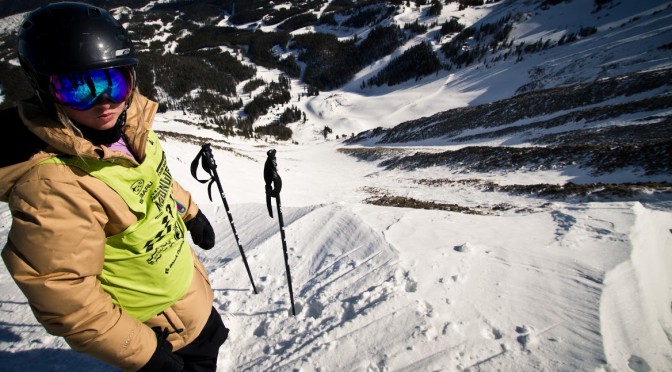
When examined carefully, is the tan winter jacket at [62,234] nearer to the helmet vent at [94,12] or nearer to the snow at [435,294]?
the helmet vent at [94,12]

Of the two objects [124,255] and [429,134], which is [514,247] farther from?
[429,134]

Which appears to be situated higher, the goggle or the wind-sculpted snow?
the goggle

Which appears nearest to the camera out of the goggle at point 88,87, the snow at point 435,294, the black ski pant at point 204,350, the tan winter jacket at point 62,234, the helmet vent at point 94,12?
the tan winter jacket at point 62,234

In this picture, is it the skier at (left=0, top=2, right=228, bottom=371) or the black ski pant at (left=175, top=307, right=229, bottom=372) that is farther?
the black ski pant at (left=175, top=307, right=229, bottom=372)

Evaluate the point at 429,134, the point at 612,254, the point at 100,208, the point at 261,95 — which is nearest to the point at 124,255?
the point at 100,208

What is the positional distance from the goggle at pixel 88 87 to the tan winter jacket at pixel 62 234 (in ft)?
0.72

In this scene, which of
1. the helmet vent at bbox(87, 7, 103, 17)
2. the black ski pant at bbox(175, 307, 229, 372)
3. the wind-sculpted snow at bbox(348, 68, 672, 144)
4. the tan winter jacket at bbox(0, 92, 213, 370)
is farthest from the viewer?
the wind-sculpted snow at bbox(348, 68, 672, 144)

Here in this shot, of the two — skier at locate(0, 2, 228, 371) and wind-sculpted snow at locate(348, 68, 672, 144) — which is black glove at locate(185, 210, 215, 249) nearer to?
skier at locate(0, 2, 228, 371)

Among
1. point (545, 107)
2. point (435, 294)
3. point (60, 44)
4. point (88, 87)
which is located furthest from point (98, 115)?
point (545, 107)

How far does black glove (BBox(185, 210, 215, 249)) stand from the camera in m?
3.38

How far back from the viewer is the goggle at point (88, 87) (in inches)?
73.5

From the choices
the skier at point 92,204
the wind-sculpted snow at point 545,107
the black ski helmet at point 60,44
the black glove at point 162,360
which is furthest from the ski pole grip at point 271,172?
the wind-sculpted snow at point 545,107

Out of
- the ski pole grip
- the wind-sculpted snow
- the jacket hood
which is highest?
the jacket hood

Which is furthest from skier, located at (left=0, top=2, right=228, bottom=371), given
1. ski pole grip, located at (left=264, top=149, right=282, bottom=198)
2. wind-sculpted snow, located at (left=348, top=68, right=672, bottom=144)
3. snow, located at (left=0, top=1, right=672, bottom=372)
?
wind-sculpted snow, located at (left=348, top=68, right=672, bottom=144)
